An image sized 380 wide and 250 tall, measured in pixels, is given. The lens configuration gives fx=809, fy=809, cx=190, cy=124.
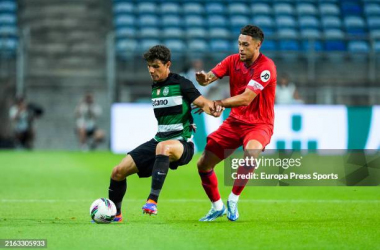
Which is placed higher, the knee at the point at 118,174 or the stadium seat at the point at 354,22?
the stadium seat at the point at 354,22

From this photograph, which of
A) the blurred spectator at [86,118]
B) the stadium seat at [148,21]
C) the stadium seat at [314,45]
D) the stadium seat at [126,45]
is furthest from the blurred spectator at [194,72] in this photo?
the stadium seat at [148,21]

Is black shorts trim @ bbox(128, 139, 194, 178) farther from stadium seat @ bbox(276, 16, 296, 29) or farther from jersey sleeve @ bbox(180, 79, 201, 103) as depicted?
stadium seat @ bbox(276, 16, 296, 29)

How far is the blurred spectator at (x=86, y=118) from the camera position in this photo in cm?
2105

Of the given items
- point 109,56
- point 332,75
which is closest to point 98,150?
point 109,56

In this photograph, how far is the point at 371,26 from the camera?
23.8m

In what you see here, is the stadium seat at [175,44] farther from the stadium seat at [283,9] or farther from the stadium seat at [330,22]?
the stadium seat at [330,22]

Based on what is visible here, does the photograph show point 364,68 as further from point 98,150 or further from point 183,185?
point 183,185

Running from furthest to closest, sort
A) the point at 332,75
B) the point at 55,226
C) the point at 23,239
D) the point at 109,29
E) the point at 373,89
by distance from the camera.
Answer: the point at 109,29 → the point at 332,75 → the point at 373,89 → the point at 55,226 → the point at 23,239

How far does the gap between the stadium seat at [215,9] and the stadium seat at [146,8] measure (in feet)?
5.15

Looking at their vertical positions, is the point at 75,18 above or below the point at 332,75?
above

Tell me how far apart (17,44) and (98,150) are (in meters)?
3.66

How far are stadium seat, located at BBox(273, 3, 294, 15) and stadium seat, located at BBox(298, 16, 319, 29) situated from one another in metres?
0.45

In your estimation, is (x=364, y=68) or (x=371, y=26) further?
(x=371, y=26)

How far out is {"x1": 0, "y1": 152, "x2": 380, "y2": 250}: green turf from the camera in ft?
20.5
